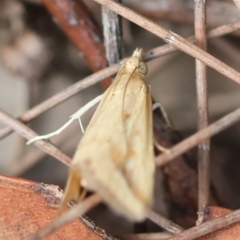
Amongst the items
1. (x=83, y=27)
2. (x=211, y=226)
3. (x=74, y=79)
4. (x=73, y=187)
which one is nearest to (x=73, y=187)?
(x=73, y=187)

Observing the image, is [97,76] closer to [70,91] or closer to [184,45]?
[70,91]

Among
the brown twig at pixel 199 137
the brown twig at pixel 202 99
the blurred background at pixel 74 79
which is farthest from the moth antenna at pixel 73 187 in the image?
the blurred background at pixel 74 79

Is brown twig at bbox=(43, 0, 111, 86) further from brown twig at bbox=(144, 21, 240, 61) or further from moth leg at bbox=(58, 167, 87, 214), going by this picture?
moth leg at bbox=(58, 167, 87, 214)

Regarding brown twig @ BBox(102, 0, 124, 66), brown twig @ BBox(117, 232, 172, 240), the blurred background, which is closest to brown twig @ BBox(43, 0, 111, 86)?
brown twig @ BBox(102, 0, 124, 66)

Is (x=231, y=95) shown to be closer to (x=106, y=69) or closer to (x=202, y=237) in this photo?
(x=106, y=69)

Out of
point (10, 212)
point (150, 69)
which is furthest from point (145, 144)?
point (150, 69)
